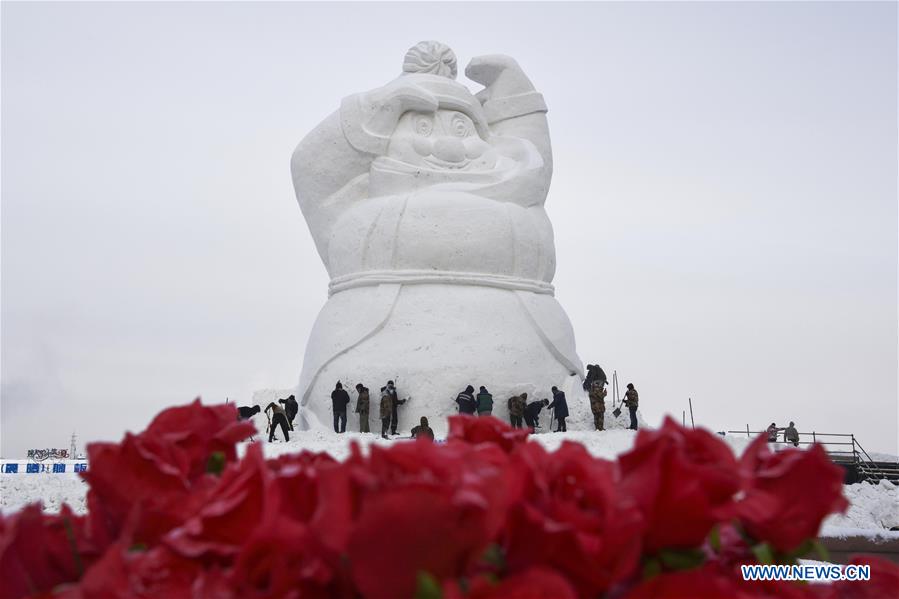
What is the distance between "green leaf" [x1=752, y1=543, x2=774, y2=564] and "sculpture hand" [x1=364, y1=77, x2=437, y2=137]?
43.4 ft

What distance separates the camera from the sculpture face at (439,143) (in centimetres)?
1401

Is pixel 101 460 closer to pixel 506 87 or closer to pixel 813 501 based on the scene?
pixel 813 501

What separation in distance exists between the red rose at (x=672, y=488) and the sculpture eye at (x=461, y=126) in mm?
13714

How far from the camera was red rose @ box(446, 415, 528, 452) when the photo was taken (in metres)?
1.37

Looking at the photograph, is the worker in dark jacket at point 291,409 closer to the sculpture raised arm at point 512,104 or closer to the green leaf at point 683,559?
the sculpture raised arm at point 512,104

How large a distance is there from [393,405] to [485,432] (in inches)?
427

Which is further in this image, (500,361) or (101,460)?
(500,361)

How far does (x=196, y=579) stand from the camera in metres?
0.98

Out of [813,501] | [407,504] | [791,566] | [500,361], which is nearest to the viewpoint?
[407,504]

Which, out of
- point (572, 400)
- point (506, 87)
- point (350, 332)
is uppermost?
point (506, 87)

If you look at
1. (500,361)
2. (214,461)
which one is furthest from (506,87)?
(214,461)

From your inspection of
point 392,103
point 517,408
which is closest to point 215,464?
point 517,408

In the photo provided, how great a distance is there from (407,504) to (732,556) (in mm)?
542

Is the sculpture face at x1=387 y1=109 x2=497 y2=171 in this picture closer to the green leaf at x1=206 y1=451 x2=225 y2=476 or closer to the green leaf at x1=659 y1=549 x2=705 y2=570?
the green leaf at x1=206 y1=451 x2=225 y2=476
